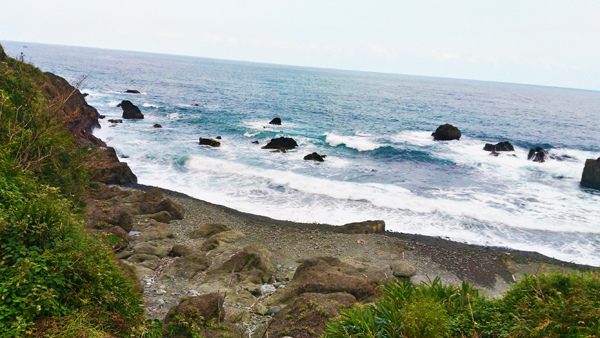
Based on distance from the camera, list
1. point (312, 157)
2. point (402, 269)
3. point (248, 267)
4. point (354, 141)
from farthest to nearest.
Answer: point (354, 141)
point (312, 157)
point (402, 269)
point (248, 267)

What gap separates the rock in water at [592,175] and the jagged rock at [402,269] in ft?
70.1

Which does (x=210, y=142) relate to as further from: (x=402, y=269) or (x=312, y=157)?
(x=402, y=269)

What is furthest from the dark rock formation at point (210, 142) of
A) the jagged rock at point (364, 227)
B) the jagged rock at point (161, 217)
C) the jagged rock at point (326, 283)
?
the jagged rock at point (326, 283)

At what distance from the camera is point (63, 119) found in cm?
1004

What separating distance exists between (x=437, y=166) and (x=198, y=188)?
2003 centimetres

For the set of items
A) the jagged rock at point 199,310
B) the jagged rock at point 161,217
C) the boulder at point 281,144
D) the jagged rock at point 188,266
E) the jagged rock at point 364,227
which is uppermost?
the jagged rock at point 199,310

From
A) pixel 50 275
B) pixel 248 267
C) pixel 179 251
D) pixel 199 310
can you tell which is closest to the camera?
pixel 50 275

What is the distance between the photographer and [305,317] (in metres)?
6.41

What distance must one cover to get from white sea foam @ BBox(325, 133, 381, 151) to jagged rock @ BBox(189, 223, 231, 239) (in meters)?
21.9

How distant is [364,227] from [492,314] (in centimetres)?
1016

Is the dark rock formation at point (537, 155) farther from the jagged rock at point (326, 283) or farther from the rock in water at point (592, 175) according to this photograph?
the jagged rock at point (326, 283)

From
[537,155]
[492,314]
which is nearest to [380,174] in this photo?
[537,155]

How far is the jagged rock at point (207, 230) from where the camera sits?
1336cm

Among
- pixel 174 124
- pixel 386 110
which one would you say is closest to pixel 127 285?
pixel 174 124
